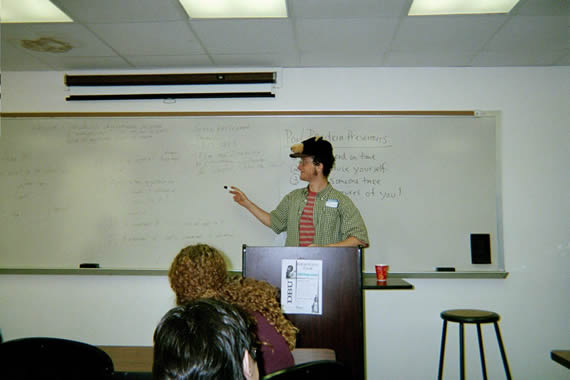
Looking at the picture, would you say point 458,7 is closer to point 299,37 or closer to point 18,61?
point 299,37

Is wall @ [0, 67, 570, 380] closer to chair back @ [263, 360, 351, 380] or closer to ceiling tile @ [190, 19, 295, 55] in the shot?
ceiling tile @ [190, 19, 295, 55]

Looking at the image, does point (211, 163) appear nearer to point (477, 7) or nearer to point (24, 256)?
point (24, 256)

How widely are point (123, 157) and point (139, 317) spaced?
51.2 inches

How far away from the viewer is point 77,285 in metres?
3.16

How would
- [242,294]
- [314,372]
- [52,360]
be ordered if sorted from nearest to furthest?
1. [314,372]
2. [52,360]
3. [242,294]

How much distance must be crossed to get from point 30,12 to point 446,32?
272 centimetres

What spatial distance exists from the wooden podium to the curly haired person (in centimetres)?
57

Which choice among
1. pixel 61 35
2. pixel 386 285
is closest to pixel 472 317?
pixel 386 285

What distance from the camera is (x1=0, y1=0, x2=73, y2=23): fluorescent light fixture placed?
7.81 ft

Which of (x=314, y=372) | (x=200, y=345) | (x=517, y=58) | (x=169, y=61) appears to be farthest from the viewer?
(x=169, y=61)

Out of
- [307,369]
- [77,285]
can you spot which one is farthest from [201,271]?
[77,285]

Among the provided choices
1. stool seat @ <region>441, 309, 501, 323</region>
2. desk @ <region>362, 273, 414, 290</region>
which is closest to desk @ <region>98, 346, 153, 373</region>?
desk @ <region>362, 273, 414, 290</region>

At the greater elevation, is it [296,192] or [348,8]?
[348,8]

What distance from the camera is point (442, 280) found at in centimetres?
305
